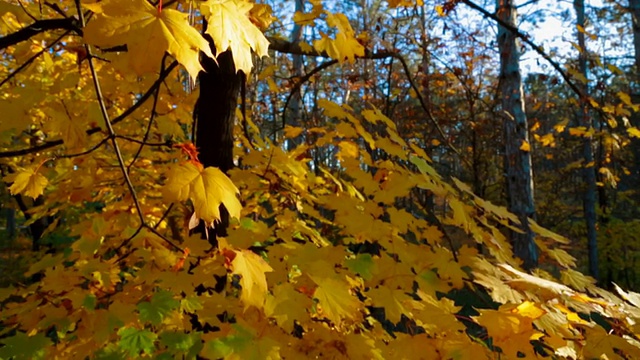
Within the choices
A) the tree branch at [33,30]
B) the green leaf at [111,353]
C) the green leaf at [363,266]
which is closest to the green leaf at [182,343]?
the green leaf at [111,353]

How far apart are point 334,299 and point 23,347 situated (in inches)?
44.8

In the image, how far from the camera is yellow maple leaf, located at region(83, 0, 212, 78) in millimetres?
853

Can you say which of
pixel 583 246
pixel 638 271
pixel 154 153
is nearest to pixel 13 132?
pixel 154 153

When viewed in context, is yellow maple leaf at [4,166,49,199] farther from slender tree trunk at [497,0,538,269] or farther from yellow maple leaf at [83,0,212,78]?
slender tree trunk at [497,0,538,269]

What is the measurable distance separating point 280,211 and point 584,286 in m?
1.72

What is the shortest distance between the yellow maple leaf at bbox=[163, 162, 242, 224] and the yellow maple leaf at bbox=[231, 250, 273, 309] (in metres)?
0.15

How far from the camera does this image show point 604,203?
39.2 feet

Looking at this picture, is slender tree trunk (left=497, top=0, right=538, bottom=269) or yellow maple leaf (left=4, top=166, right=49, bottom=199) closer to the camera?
yellow maple leaf (left=4, top=166, right=49, bottom=199)

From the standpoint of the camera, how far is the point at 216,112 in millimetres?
1992

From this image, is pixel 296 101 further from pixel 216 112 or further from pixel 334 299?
pixel 334 299

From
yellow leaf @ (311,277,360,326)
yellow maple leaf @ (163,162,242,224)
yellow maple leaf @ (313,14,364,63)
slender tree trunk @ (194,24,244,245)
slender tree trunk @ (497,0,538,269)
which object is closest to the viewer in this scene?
yellow maple leaf @ (163,162,242,224)

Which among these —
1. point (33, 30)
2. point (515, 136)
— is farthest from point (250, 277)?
point (515, 136)

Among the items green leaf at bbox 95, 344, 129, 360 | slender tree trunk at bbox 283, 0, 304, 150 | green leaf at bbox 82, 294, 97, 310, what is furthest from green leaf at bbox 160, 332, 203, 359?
slender tree trunk at bbox 283, 0, 304, 150

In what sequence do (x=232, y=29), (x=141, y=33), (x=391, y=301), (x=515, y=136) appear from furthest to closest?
1. (x=515, y=136)
2. (x=391, y=301)
3. (x=232, y=29)
4. (x=141, y=33)
